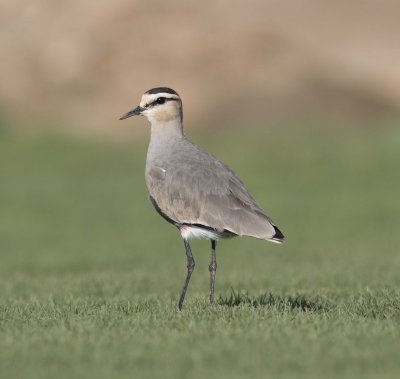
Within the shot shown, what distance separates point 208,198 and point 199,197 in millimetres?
93

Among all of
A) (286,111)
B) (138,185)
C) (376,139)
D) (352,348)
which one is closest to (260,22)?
(286,111)

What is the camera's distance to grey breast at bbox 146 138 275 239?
9.84 m

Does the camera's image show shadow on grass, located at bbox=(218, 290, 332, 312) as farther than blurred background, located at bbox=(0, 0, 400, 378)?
No

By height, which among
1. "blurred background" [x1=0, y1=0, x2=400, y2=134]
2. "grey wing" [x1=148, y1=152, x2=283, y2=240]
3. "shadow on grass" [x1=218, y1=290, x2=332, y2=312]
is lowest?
"shadow on grass" [x1=218, y1=290, x2=332, y2=312]

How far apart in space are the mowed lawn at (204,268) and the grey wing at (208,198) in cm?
83

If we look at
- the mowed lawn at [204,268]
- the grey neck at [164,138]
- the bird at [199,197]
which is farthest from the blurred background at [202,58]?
the bird at [199,197]

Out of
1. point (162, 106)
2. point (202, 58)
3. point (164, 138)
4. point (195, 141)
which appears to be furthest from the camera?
point (202, 58)

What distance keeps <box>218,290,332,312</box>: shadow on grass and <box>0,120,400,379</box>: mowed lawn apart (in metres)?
0.04

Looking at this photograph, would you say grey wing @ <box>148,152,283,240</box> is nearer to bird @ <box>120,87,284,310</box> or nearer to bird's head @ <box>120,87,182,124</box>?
bird @ <box>120,87,284,310</box>

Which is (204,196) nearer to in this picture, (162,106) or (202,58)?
(162,106)

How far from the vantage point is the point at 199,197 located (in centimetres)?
1006

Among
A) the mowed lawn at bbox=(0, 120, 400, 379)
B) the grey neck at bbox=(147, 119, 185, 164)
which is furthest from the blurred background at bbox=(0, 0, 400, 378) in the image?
the grey neck at bbox=(147, 119, 185, 164)

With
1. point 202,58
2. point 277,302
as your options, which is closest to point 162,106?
point 277,302

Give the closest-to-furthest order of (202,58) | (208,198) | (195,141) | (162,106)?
1. (208,198)
2. (162,106)
3. (195,141)
4. (202,58)
